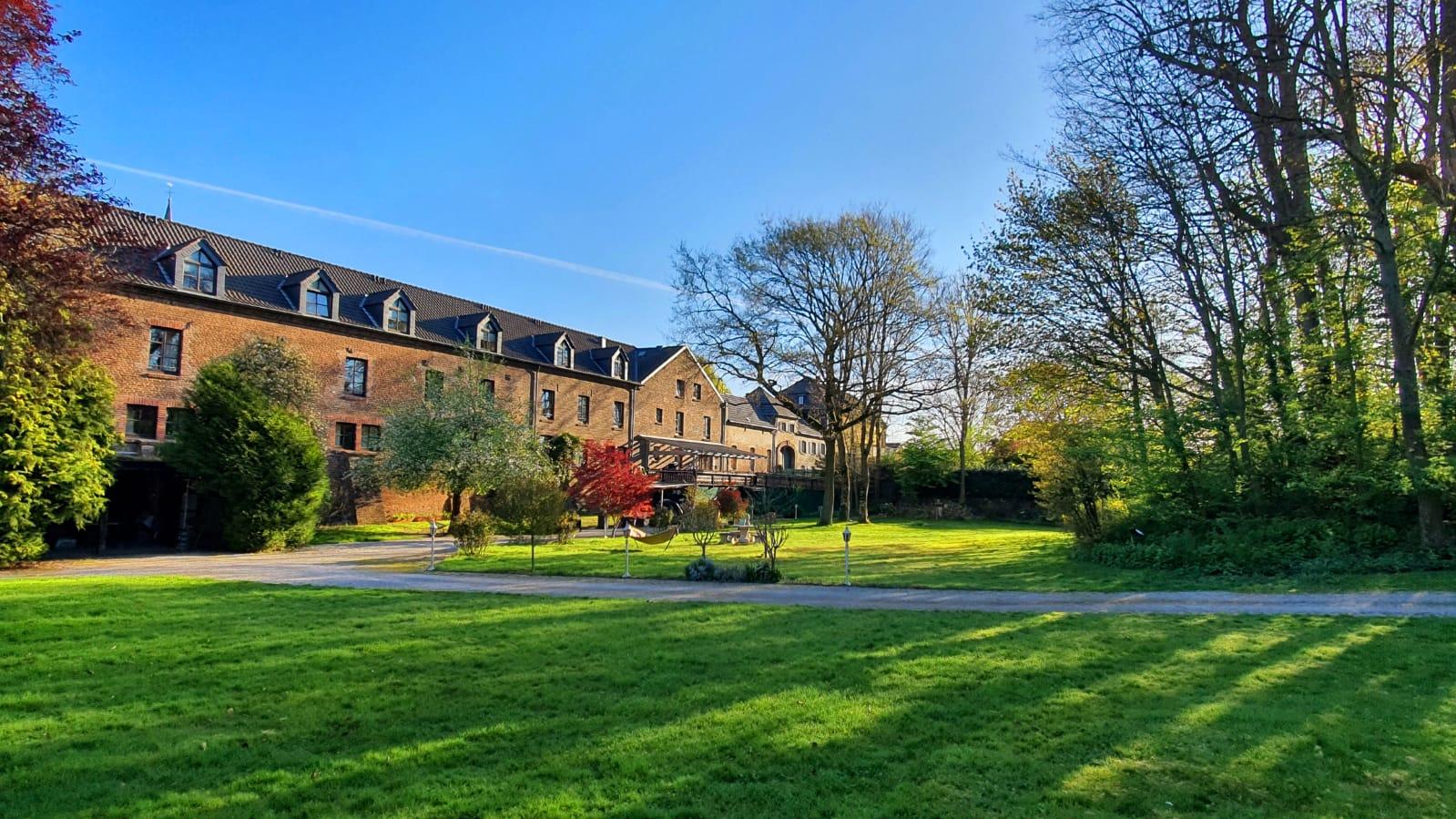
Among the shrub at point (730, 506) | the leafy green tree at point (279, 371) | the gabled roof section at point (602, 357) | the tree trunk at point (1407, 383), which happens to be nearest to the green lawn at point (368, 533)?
the leafy green tree at point (279, 371)

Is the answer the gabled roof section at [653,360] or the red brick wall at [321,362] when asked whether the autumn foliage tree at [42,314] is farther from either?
the gabled roof section at [653,360]

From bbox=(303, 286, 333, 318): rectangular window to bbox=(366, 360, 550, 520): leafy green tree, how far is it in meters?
6.55

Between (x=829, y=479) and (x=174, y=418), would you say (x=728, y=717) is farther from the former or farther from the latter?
(x=829, y=479)

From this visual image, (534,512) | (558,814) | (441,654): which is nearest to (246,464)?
(534,512)

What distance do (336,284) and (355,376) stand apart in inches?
163

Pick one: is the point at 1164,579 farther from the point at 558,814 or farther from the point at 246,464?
the point at 246,464

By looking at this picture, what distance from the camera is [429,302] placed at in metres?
39.4

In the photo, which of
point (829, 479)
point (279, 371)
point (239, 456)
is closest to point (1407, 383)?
point (829, 479)

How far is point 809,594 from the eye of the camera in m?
11.7

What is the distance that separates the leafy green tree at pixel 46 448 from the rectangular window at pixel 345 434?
1284cm

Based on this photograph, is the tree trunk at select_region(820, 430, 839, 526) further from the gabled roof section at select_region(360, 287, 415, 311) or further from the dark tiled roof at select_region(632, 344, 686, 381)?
the gabled roof section at select_region(360, 287, 415, 311)

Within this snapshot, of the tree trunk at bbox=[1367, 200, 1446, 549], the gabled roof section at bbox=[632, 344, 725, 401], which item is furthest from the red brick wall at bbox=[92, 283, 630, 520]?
the tree trunk at bbox=[1367, 200, 1446, 549]

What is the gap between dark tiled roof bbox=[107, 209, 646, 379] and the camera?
89.4ft

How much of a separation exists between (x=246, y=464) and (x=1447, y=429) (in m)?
27.3
